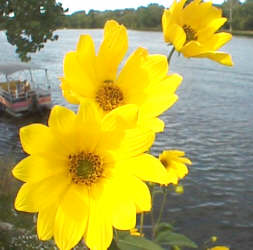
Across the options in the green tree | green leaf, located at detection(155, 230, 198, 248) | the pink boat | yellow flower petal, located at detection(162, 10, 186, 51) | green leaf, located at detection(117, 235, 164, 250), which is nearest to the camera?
yellow flower petal, located at detection(162, 10, 186, 51)

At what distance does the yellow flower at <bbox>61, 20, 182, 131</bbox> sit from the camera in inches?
25.4

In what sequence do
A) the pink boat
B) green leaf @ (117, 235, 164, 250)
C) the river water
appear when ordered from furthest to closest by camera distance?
1. the pink boat
2. the river water
3. green leaf @ (117, 235, 164, 250)

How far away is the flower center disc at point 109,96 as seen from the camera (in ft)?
2.28

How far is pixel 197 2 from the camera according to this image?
0.76 metres

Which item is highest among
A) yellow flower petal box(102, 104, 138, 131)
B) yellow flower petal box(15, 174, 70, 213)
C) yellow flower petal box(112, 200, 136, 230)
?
yellow flower petal box(102, 104, 138, 131)

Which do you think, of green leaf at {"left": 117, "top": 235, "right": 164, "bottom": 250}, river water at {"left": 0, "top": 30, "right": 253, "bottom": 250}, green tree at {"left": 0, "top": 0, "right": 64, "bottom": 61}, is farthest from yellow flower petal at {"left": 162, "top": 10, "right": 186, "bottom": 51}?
green tree at {"left": 0, "top": 0, "right": 64, "bottom": 61}

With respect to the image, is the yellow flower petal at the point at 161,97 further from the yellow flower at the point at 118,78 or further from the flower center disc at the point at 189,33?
the flower center disc at the point at 189,33

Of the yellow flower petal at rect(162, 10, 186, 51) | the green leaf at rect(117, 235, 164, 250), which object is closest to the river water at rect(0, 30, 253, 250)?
the green leaf at rect(117, 235, 164, 250)

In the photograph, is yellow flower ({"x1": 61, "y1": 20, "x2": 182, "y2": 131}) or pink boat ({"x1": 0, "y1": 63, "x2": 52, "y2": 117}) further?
pink boat ({"x1": 0, "y1": 63, "x2": 52, "y2": 117})

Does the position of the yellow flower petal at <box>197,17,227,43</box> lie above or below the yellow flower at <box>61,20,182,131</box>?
above

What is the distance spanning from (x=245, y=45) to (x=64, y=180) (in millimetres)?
31585

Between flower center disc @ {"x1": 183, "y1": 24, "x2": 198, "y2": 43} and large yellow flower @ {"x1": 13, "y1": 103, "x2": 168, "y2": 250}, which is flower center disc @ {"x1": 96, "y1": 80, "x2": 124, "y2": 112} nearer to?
large yellow flower @ {"x1": 13, "y1": 103, "x2": 168, "y2": 250}

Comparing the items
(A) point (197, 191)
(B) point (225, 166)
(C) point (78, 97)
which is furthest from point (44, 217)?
(B) point (225, 166)

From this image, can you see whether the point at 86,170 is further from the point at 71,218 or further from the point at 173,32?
the point at 173,32
